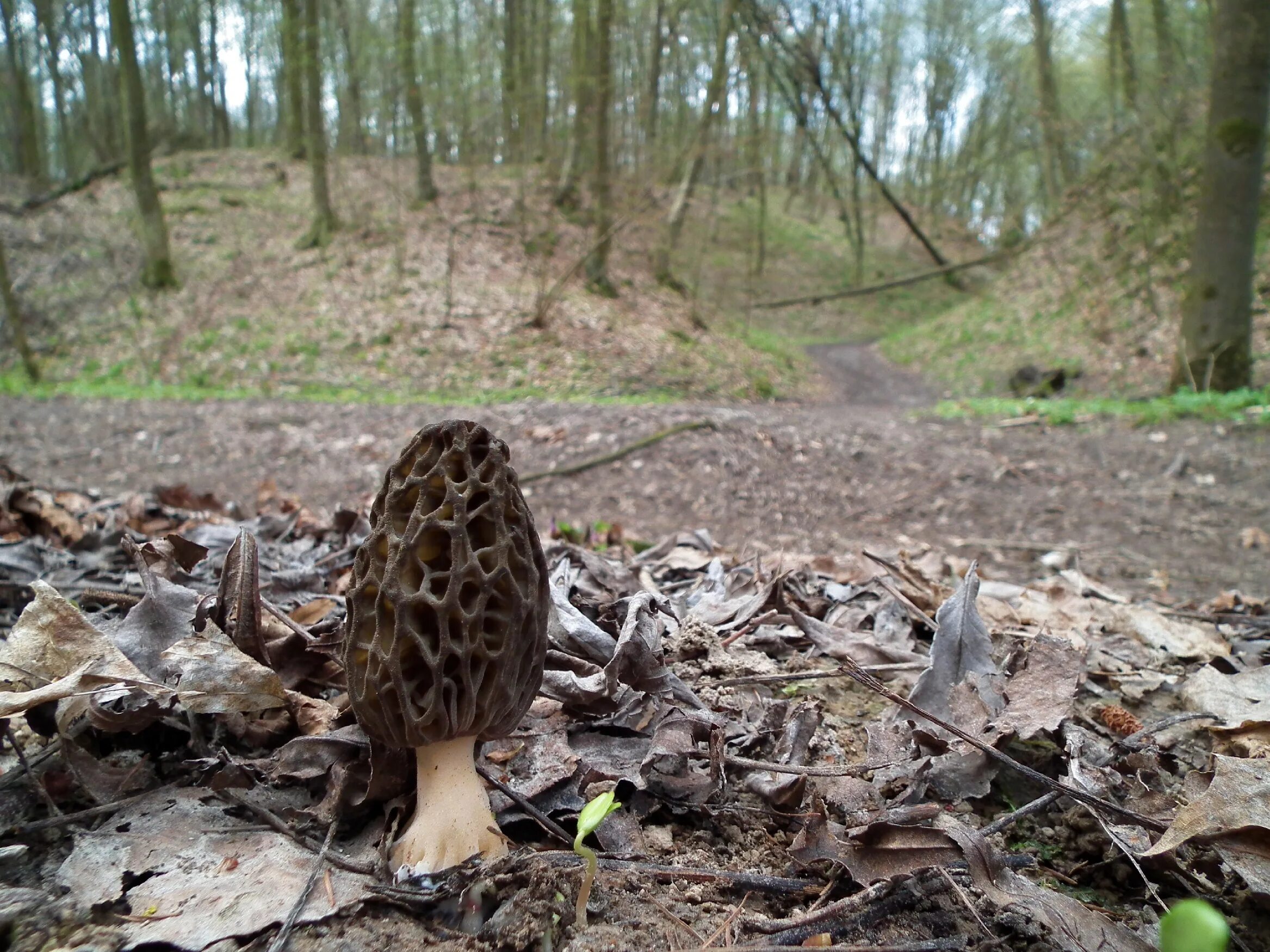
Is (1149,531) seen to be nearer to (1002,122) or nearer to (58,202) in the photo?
(58,202)

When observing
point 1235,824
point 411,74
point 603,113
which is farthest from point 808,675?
point 411,74

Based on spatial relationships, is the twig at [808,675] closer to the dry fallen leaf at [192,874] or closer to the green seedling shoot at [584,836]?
the green seedling shoot at [584,836]

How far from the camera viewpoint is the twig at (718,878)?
1.54 metres

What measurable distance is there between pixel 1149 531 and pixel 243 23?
124 feet

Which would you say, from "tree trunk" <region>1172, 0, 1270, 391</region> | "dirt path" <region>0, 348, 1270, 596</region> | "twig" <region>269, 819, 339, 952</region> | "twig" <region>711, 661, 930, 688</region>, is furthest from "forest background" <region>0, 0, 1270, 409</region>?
"twig" <region>269, 819, 339, 952</region>

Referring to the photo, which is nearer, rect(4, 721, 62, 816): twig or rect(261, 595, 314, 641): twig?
rect(4, 721, 62, 816): twig

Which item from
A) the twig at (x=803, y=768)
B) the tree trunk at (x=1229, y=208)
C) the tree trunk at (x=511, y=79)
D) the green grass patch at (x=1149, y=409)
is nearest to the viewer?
the twig at (x=803, y=768)

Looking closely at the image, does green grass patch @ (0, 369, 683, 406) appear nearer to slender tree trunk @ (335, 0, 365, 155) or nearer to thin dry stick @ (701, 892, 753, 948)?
thin dry stick @ (701, 892, 753, 948)

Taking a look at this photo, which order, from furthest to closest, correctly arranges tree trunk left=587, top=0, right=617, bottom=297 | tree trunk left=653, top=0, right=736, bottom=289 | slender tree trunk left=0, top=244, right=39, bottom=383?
tree trunk left=653, top=0, right=736, bottom=289 → tree trunk left=587, top=0, right=617, bottom=297 → slender tree trunk left=0, top=244, right=39, bottom=383

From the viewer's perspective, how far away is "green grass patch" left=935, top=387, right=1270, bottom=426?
864cm

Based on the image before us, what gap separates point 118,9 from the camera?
559 inches

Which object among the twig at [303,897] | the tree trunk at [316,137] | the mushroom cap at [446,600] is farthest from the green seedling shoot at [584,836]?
the tree trunk at [316,137]

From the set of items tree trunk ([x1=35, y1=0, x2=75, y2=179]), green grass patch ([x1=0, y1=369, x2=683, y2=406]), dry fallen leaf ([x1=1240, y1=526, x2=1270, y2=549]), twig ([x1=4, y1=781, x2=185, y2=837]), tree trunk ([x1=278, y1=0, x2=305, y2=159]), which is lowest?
dry fallen leaf ([x1=1240, y1=526, x2=1270, y2=549])

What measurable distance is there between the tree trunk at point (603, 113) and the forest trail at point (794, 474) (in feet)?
22.0
